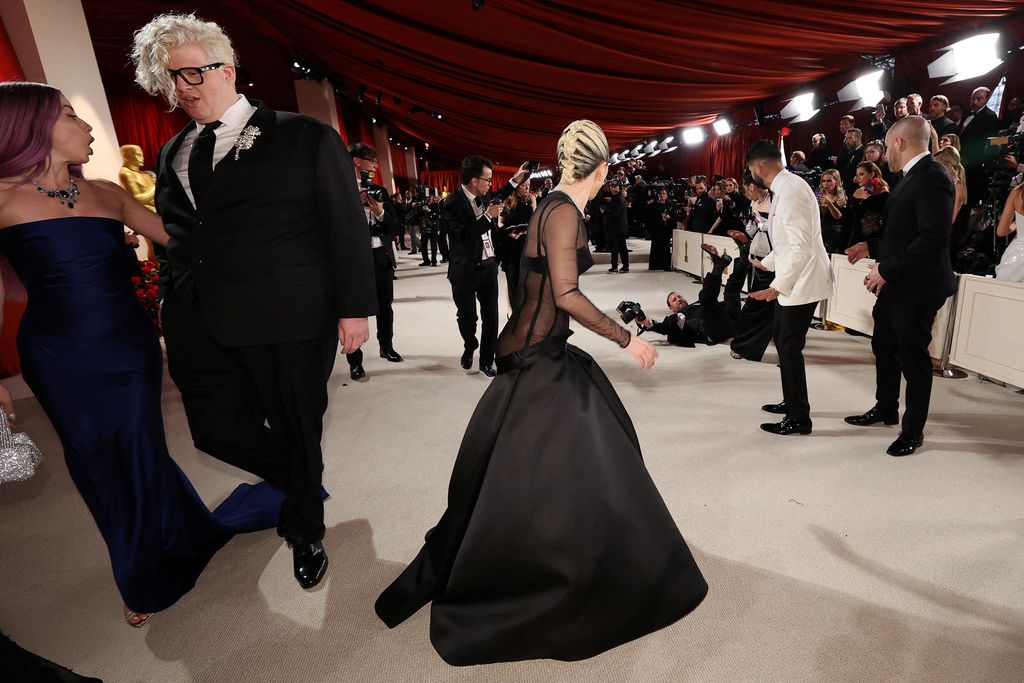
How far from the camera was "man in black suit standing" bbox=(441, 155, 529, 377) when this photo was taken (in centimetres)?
402

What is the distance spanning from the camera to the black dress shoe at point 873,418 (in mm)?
3097

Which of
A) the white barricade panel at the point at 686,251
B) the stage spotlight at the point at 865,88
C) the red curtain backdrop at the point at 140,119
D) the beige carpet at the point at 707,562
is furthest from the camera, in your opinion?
the red curtain backdrop at the point at 140,119

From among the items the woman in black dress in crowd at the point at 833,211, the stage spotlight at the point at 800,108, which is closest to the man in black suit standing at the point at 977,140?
the woman in black dress in crowd at the point at 833,211

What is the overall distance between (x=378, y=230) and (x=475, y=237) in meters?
0.77

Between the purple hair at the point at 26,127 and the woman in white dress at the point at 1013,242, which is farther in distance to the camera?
the woman in white dress at the point at 1013,242

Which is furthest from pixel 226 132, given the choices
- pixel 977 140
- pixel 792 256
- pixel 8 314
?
pixel 977 140

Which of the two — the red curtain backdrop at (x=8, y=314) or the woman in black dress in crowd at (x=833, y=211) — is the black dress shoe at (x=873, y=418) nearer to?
the woman in black dress in crowd at (x=833, y=211)

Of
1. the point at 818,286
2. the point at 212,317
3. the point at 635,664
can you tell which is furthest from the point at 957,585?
the point at 212,317

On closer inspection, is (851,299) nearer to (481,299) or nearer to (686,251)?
(481,299)

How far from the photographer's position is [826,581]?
1.89 metres

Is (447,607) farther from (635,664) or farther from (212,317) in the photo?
(212,317)

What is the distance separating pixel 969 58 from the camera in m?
5.93

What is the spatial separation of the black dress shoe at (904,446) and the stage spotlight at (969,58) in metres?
5.08

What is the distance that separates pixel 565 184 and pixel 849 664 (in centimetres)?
157
